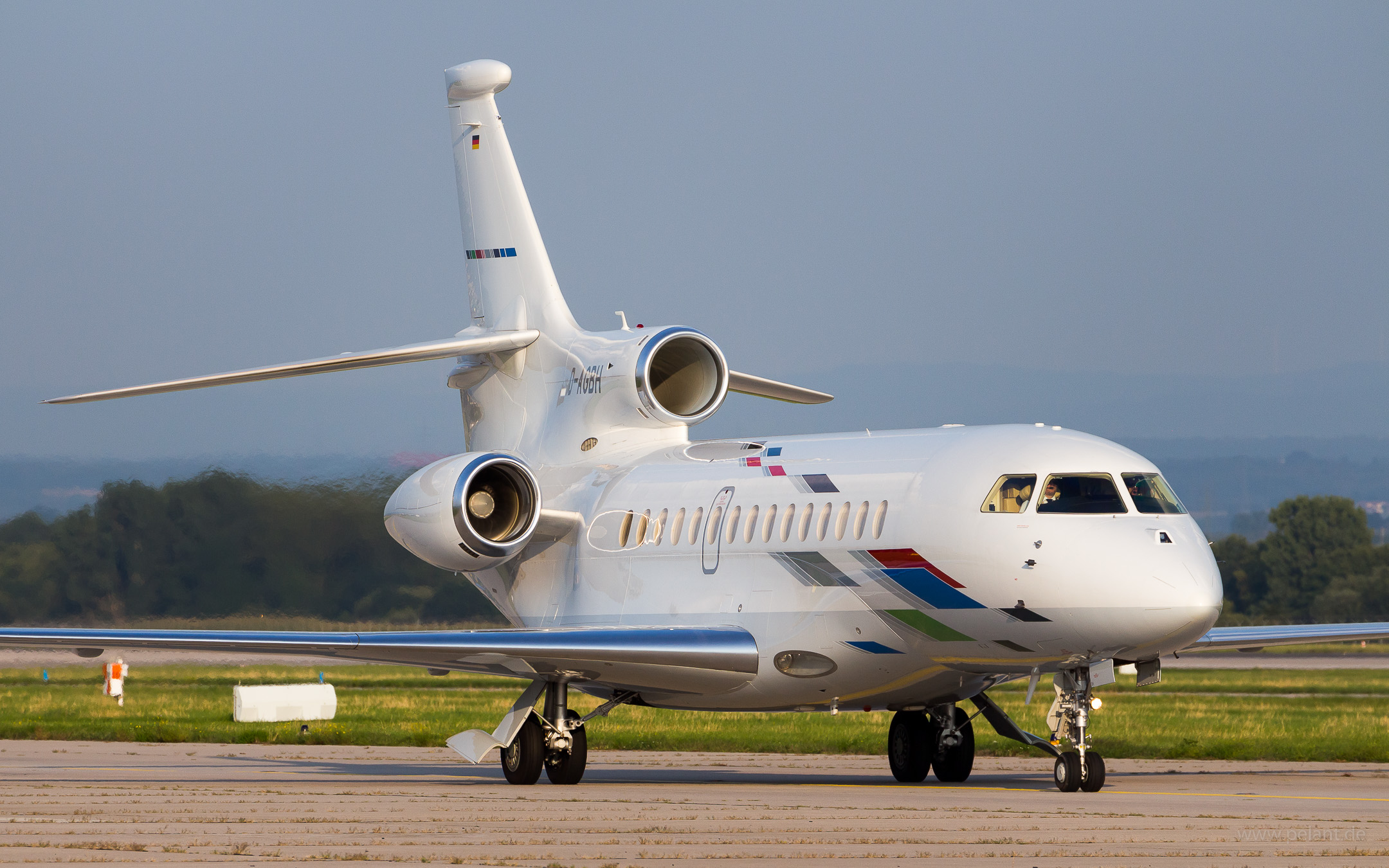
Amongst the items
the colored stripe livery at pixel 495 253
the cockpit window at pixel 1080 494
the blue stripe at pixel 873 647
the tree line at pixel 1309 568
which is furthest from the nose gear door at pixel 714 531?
the tree line at pixel 1309 568

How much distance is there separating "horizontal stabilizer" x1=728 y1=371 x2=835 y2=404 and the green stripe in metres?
6.85

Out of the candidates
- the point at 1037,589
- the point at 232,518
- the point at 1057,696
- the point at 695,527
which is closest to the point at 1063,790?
the point at 1057,696

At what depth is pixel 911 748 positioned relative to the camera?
20.8 meters

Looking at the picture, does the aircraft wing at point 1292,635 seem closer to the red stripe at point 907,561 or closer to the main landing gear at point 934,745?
the main landing gear at point 934,745

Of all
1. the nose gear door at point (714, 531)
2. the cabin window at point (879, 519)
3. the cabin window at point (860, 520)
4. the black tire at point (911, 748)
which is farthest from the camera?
the black tire at point (911, 748)

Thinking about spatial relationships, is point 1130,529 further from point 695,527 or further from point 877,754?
point 877,754

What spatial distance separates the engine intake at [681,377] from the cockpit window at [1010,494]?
21.2ft

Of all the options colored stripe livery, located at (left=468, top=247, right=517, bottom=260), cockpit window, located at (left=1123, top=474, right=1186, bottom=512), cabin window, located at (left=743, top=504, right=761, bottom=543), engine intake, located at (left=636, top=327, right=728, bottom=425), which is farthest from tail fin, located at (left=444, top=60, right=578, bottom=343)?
cockpit window, located at (left=1123, top=474, right=1186, bottom=512)

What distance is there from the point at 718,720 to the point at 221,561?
465 inches

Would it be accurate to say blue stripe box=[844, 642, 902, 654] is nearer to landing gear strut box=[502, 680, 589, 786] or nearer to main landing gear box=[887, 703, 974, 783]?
main landing gear box=[887, 703, 974, 783]

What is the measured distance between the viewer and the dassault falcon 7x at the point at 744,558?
17234 mm

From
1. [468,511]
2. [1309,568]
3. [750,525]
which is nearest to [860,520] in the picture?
[750,525]

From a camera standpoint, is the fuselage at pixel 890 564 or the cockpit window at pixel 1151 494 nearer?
the fuselage at pixel 890 564

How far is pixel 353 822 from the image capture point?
578 inches
